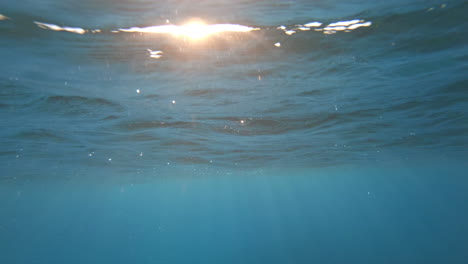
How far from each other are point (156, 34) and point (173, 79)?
258 centimetres

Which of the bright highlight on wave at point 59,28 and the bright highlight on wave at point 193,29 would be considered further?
the bright highlight on wave at point 193,29

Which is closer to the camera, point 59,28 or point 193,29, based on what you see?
point 59,28

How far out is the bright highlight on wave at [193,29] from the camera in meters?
7.61

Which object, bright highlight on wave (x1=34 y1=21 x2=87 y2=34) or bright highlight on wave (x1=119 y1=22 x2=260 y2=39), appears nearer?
bright highlight on wave (x1=34 y1=21 x2=87 y2=34)

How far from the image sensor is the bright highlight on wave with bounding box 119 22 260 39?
761 cm

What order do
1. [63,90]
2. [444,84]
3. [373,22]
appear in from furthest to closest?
1. [444,84]
2. [63,90]
3. [373,22]

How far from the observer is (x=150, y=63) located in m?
9.29

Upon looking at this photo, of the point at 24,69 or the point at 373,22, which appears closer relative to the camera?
the point at 373,22

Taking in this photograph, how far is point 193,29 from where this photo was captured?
782 centimetres

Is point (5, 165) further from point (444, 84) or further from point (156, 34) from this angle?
point (444, 84)

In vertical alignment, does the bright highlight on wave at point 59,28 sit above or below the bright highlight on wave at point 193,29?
above

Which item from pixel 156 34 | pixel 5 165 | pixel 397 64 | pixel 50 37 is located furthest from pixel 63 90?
pixel 5 165

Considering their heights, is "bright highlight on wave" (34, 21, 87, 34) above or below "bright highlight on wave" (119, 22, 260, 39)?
above

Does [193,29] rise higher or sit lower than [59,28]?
lower
